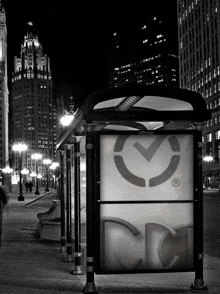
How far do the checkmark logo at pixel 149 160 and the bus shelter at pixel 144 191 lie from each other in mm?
14

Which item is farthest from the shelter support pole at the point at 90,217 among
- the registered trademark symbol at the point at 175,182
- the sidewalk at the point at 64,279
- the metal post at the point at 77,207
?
the metal post at the point at 77,207

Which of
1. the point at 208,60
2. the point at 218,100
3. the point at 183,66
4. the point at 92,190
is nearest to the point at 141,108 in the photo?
the point at 92,190

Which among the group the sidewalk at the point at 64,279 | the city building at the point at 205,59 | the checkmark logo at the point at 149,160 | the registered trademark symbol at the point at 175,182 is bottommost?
the sidewalk at the point at 64,279

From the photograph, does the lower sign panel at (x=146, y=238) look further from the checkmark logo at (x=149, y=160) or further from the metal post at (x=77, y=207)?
the metal post at (x=77, y=207)

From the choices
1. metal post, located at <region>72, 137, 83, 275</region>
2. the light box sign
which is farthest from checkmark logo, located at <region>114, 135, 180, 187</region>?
metal post, located at <region>72, 137, 83, 275</region>

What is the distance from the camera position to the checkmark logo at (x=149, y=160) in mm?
7172

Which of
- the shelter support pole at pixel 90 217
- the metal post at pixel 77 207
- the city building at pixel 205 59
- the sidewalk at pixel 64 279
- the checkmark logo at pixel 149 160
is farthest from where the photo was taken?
the city building at pixel 205 59

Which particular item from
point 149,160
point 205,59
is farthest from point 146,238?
point 205,59

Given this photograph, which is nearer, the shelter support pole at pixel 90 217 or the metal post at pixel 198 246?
the shelter support pole at pixel 90 217

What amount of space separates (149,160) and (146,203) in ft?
1.95

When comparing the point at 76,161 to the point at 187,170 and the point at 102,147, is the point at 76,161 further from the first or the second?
the point at 187,170

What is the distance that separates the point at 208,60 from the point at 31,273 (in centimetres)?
11352

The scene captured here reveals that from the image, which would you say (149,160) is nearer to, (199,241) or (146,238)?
(146,238)

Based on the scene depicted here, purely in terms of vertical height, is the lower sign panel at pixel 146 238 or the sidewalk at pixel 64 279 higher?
the lower sign panel at pixel 146 238
